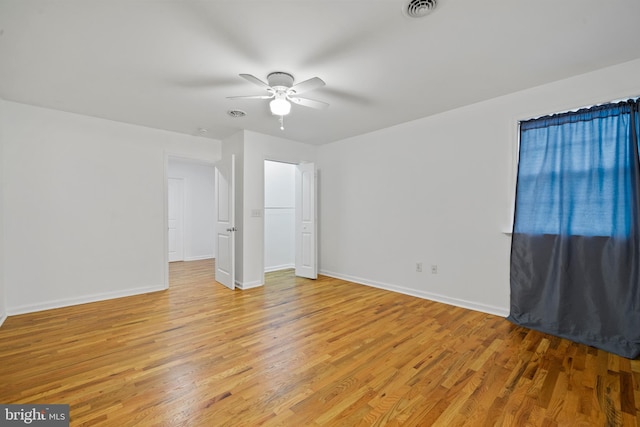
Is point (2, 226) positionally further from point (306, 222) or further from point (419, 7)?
point (419, 7)

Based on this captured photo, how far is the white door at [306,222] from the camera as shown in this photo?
503 centimetres

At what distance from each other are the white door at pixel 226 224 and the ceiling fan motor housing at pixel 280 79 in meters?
1.95

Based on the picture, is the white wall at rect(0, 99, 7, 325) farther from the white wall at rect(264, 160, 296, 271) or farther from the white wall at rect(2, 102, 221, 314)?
the white wall at rect(264, 160, 296, 271)

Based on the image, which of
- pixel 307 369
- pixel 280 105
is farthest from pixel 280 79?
pixel 307 369

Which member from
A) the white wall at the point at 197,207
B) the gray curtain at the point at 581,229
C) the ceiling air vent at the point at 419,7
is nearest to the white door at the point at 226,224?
the white wall at the point at 197,207

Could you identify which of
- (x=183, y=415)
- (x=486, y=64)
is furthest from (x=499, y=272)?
(x=183, y=415)

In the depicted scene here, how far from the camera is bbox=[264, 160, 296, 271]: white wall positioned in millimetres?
5809

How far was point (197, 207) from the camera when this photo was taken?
23.4 ft

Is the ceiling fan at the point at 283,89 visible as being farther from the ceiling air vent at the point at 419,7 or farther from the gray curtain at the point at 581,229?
the gray curtain at the point at 581,229

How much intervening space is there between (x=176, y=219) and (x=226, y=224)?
3.16 meters

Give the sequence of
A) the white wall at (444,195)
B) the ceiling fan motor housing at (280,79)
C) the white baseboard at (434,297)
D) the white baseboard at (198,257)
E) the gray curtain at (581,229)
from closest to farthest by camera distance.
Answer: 1. the gray curtain at (581,229)
2. the ceiling fan motor housing at (280,79)
3. the white wall at (444,195)
4. the white baseboard at (434,297)
5. the white baseboard at (198,257)

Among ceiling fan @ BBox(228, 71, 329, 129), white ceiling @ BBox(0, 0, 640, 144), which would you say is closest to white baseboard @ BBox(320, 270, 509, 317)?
white ceiling @ BBox(0, 0, 640, 144)

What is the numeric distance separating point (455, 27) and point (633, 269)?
2524 mm

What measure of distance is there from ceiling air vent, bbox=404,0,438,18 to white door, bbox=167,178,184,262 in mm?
6512
